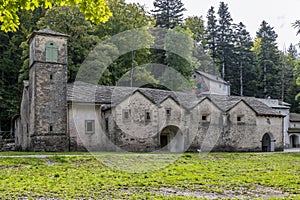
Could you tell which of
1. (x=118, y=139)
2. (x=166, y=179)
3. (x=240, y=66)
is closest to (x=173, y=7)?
(x=240, y=66)

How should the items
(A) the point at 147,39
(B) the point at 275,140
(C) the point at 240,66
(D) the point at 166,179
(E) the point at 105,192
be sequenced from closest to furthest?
(E) the point at 105,192
(D) the point at 166,179
(B) the point at 275,140
(A) the point at 147,39
(C) the point at 240,66

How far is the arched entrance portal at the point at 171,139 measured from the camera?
3242cm

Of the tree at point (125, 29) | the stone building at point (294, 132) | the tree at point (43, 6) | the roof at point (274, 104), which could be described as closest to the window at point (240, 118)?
the tree at point (125, 29)

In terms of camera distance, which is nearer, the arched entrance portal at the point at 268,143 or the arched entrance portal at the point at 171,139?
the arched entrance portal at the point at 171,139

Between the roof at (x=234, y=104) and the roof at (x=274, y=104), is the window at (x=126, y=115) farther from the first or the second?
the roof at (x=274, y=104)

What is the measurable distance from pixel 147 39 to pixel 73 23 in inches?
380

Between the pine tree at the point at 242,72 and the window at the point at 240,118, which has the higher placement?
the pine tree at the point at 242,72

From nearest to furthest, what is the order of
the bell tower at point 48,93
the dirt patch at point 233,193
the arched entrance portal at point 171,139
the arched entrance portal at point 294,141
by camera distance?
the dirt patch at point 233,193 < the bell tower at point 48,93 < the arched entrance portal at point 171,139 < the arched entrance portal at point 294,141

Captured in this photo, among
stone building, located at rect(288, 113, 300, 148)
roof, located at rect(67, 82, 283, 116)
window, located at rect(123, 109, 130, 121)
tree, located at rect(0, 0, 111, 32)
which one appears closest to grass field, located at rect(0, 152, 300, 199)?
tree, located at rect(0, 0, 111, 32)

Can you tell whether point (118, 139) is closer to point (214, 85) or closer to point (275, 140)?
point (275, 140)

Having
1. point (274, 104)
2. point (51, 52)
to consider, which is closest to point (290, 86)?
point (274, 104)

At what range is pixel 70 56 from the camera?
4175cm

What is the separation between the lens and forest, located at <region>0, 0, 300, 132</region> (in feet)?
138

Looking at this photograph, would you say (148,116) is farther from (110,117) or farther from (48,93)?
(48,93)
